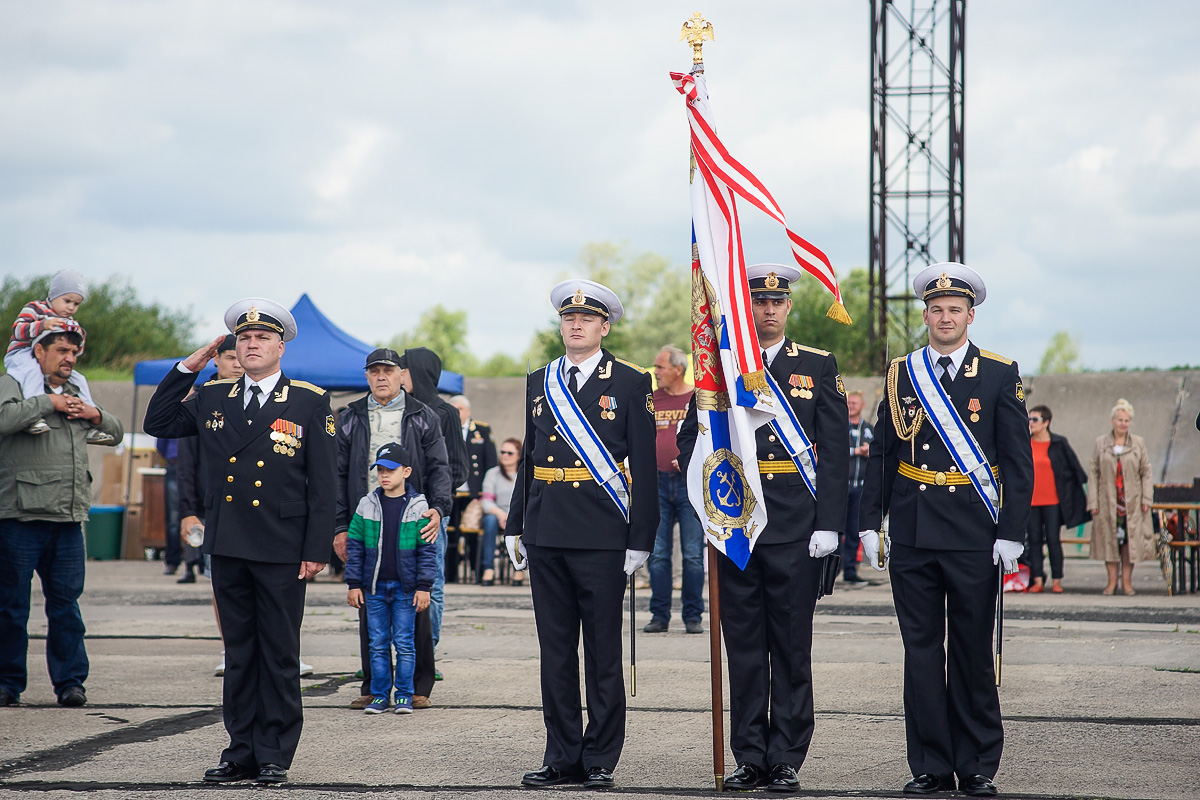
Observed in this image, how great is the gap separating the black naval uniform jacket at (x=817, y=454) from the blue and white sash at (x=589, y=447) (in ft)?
2.04

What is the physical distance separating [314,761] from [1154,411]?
17361 mm

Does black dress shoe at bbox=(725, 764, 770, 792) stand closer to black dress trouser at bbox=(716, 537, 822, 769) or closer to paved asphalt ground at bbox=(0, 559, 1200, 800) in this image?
black dress trouser at bbox=(716, 537, 822, 769)

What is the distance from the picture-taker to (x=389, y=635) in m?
7.45

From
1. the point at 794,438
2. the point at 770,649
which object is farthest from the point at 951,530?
the point at 770,649

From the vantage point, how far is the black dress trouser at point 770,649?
5445 millimetres

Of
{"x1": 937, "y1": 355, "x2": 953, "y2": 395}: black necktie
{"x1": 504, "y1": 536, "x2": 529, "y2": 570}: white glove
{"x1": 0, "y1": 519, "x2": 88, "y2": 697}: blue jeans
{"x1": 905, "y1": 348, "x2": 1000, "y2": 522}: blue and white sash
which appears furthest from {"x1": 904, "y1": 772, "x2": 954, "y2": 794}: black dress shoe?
{"x1": 0, "y1": 519, "x2": 88, "y2": 697}: blue jeans

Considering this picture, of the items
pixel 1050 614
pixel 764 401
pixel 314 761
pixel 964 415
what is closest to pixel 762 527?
pixel 764 401

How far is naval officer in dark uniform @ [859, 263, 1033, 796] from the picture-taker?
5.36 meters

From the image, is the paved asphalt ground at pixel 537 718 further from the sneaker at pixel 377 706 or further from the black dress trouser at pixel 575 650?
the black dress trouser at pixel 575 650

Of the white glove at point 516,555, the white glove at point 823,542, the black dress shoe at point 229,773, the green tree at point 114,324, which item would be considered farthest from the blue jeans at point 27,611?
the green tree at point 114,324

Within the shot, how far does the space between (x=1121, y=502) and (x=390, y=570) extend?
357 inches

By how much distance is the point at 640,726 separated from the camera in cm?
676

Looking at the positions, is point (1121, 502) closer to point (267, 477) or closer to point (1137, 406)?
point (1137, 406)

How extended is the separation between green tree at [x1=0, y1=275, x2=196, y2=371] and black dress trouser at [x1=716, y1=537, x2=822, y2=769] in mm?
48215
